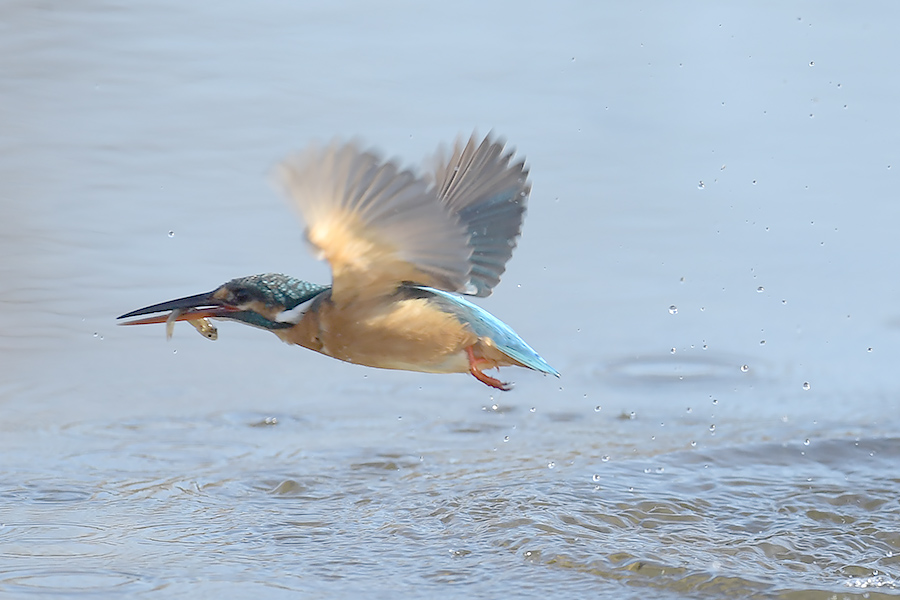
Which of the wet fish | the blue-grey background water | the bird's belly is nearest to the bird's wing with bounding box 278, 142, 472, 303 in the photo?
the bird's belly

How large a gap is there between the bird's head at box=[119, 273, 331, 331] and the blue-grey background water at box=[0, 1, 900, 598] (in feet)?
2.07

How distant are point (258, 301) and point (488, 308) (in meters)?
2.04

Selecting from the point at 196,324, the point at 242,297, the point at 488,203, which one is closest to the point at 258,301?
the point at 242,297

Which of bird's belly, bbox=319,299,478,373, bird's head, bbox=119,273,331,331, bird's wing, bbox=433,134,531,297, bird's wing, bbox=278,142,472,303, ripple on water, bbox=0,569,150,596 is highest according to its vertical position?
bird's wing, bbox=433,134,531,297

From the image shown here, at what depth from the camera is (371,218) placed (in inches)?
106

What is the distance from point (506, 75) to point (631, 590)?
4.25 meters

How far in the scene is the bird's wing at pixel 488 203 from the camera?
10.7 feet

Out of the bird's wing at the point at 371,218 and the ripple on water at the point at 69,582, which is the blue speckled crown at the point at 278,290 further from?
the ripple on water at the point at 69,582

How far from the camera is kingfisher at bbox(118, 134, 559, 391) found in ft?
8.71

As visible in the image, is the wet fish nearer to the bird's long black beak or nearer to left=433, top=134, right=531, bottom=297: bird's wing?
the bird's long black beak

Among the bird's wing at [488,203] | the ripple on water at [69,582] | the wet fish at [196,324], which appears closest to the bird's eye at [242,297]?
the wet fish at [196,324]

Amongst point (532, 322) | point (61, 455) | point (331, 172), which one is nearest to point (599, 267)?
point (532, 322)

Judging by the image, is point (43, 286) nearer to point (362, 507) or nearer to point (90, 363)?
point (90, 363)

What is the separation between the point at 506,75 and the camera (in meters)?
6.91
